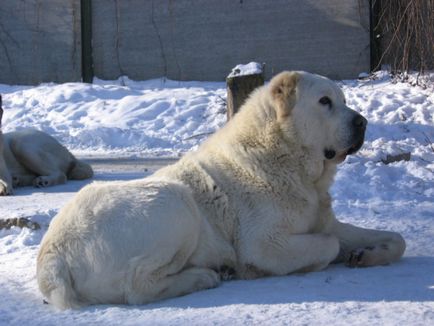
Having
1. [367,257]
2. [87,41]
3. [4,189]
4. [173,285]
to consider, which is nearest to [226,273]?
[173,285]

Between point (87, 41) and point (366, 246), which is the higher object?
point (366, 246)

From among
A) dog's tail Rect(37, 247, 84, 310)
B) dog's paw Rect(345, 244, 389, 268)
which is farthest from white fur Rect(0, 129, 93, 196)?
dog's paw Rect(345, 244, 389, 268)

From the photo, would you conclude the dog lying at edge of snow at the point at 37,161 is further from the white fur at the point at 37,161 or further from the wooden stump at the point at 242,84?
the wooden stump at the point at 242,84

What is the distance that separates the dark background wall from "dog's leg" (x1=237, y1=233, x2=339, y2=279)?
41.2 feet

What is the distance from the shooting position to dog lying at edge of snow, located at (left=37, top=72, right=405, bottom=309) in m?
4.28

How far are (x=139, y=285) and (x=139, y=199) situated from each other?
0.53 metres

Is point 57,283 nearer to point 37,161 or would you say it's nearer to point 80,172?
point 37,161

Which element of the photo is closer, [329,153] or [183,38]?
[329,153]

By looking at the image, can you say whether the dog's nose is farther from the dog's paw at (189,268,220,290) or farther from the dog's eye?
the dog's paw at (189,268,220,290)

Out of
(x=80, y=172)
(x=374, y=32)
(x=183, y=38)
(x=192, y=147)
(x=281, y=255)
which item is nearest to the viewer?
(x=281, y=255)

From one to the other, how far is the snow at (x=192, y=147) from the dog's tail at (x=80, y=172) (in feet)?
0.67

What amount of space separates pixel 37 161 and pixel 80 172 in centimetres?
57

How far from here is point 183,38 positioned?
17766mm

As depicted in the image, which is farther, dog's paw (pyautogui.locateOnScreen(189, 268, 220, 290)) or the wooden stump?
the wooden stump
